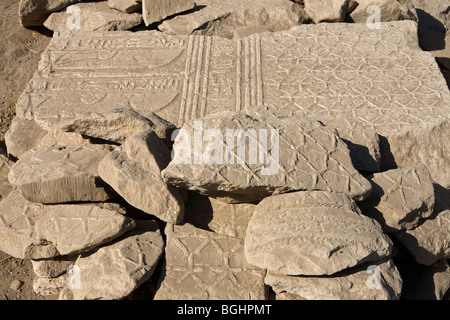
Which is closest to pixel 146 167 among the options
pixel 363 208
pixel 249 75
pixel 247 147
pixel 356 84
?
pixel 247 147

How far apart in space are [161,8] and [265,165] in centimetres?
309

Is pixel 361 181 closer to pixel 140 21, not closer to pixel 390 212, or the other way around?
pixel 390 212

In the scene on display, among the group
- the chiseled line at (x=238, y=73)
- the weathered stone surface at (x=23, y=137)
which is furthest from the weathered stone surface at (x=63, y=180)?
the chiseled line at (x=238, y=73)

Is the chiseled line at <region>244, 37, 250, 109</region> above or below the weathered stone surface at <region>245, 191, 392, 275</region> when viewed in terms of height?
below

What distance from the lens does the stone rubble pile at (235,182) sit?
2.87 m

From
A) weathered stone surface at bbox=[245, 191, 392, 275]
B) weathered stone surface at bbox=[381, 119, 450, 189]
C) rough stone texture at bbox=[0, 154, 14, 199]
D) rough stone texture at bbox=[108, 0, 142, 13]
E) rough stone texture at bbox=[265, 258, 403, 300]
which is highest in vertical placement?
weathered stone surface at bbox=[245, 191, 392, 275]

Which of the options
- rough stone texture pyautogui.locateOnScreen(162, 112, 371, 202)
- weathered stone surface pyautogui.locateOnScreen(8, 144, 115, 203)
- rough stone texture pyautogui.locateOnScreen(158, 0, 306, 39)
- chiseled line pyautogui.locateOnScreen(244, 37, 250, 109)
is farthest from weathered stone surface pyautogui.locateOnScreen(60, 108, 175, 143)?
rough stone texture pyautogui.locateOnScreen(158, 0, 306, 39)

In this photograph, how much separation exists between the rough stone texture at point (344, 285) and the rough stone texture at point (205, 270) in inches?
7.2

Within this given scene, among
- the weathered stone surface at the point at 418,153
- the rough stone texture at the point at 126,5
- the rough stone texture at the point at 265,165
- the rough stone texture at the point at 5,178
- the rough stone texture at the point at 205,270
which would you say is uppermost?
the rough stone texture at the point at 265,165

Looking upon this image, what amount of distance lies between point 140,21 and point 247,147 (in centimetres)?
316

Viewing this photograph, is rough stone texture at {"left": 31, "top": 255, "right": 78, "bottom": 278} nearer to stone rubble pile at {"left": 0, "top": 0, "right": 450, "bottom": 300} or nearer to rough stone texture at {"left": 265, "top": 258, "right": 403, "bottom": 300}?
stone rubble pile at {"left": 0, "top": 0, "right": 450, "bottom": 300}

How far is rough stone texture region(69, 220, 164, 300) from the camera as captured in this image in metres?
2.88

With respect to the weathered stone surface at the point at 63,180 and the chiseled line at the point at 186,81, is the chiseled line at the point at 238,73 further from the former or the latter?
the weathered stone surface at the point at 63,180

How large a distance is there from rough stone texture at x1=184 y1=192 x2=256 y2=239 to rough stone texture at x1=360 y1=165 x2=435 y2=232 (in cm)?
75
